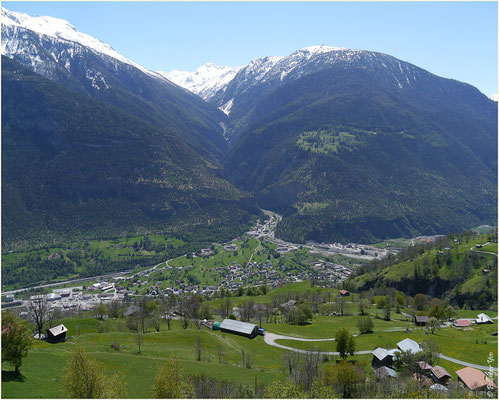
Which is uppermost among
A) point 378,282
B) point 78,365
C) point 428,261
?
point 78,365

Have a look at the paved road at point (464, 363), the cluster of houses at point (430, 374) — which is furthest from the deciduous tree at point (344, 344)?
the paved road at point (464, 363)

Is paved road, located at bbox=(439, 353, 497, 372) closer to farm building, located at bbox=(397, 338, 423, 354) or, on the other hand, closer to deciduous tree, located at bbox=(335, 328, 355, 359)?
farm building, located at bbox=(397, 338, 423, 354)

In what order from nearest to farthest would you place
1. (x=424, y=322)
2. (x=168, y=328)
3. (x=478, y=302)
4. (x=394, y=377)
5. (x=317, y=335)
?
(x=394, y=377) < (x=168, y=328) < (x=317, y=335) < (x=424, y=322) < (x=478, y=302)

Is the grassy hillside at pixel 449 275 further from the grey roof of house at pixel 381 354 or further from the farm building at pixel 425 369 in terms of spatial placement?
the farm building at pixel 425 369

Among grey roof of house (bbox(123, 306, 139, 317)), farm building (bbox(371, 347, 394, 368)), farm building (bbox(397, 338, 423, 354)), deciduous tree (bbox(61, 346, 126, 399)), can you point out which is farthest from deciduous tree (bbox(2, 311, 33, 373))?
farm building (bbox(397, 338, 423, 354))

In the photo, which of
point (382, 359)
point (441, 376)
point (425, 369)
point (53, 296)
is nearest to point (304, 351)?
point (382, 359)

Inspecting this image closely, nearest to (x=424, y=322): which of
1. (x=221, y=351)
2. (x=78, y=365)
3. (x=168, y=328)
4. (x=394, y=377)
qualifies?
(x=394, y=377)

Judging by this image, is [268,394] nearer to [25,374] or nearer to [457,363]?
[25,374]
